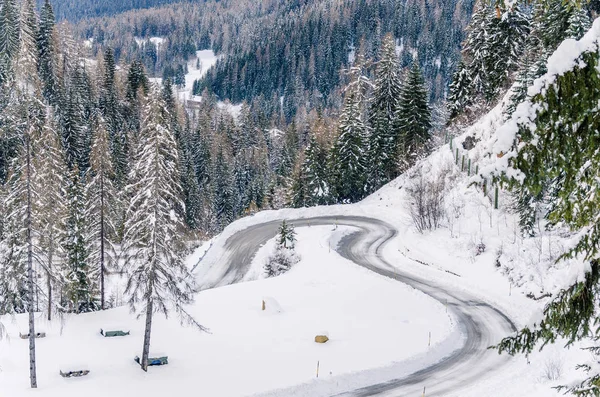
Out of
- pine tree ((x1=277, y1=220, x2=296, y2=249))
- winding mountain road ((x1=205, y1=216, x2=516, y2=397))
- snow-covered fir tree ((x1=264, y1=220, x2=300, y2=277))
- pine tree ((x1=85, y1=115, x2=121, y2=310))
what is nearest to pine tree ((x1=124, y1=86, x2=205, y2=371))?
winding mountain road ((x1=205, y1=216, x2=516, y2=397))

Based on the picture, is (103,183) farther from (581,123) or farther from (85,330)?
(581,123)

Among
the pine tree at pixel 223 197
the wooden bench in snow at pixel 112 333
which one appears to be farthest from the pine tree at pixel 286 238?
the pine tree at pixel 223 197

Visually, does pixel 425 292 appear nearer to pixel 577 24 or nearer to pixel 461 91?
pixel 577 24

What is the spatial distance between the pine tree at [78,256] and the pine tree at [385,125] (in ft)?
110

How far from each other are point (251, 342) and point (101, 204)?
559 inches

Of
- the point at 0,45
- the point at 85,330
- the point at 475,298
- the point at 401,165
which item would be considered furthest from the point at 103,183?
the point at 0,45

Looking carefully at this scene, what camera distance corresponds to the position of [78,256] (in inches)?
1339

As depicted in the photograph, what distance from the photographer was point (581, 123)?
5.34 meters

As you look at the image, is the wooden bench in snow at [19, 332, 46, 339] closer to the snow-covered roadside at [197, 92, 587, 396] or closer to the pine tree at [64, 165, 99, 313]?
the pine tree at [64, 165, 99, 313]

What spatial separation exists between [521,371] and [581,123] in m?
18.9

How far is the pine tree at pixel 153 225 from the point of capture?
22.9 metres

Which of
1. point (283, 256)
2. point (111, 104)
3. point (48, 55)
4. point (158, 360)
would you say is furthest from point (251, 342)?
point (48, 55)

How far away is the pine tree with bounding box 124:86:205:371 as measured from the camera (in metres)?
22.9

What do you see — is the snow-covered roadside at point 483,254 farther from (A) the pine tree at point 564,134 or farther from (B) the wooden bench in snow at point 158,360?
(A) the pine tree at point 564,134
